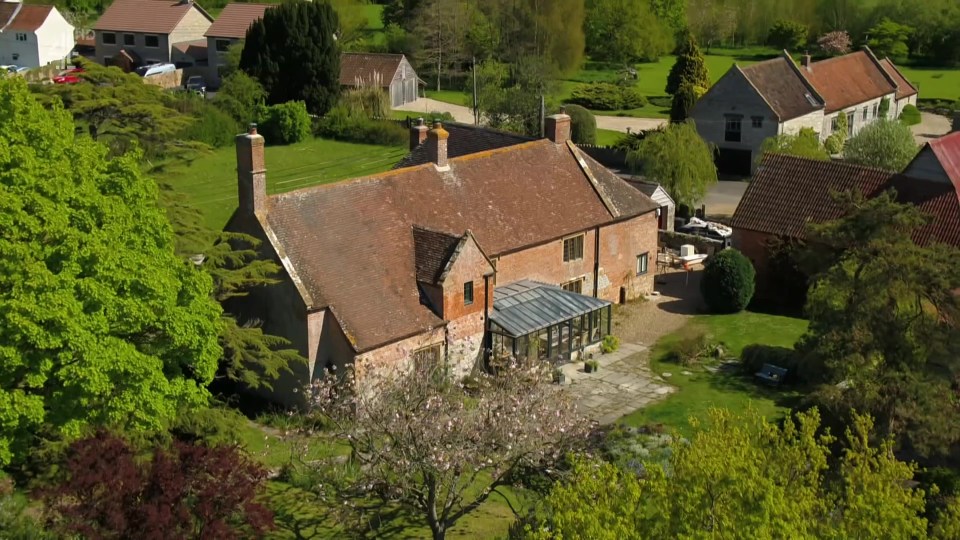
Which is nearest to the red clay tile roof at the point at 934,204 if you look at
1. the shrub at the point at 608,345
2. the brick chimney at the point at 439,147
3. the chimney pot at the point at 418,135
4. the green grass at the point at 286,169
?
the shrub at the point at 608,345

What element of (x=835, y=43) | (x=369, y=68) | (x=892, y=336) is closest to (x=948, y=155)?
(x=892, y=336)

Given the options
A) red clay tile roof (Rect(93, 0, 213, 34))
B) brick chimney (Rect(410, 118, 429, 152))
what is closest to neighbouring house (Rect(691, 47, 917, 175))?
brick chimney (Rect(410, 118, 429, 152))

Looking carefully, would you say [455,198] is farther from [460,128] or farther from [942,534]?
[942,534]

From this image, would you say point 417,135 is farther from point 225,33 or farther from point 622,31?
point 622,31

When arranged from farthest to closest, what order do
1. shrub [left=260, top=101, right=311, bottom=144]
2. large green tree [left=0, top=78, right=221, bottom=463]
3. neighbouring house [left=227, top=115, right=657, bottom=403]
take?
1. shrub [left=260, top=101, right=311, bottom=144]
2. neighbouring house [left=227, top=115, right=657, bottom=403]
3. large green tree [left=0, top=78, right=221, bottom=463]

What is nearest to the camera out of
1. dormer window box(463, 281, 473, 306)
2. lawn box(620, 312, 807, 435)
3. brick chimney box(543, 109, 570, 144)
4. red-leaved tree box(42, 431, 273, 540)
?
red-leaved tree box(42, 431, 273, 540)

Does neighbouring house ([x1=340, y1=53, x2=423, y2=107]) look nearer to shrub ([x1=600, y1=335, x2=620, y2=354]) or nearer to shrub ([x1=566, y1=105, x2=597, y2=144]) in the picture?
shrub ([x1=566, y1=105, x2=597, y2=144])
